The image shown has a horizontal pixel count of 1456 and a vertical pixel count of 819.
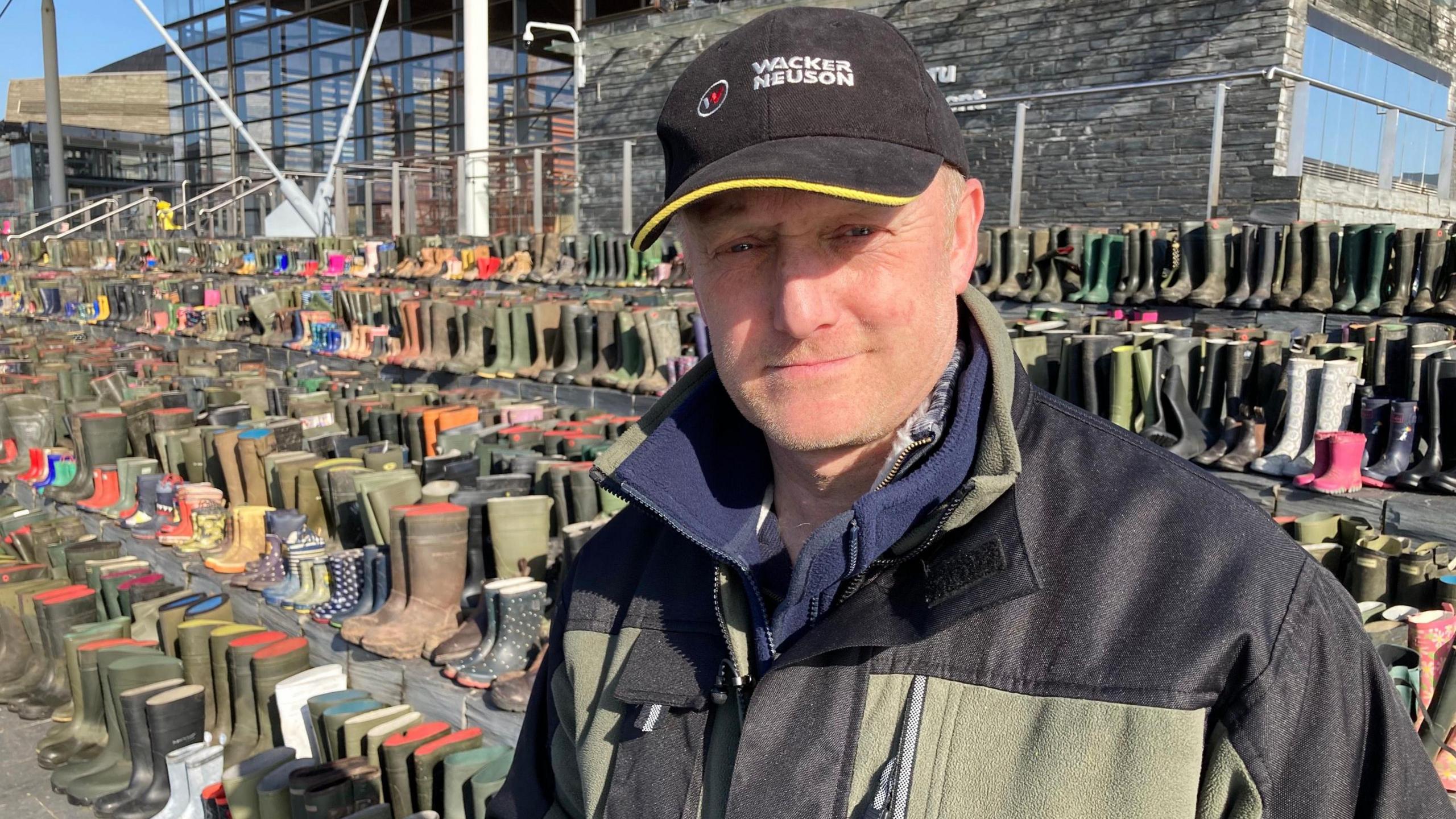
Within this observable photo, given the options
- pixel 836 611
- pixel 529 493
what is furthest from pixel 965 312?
pixel 529 493

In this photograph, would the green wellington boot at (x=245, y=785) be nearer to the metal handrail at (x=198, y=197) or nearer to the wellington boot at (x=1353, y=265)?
the wellington boot at (x=1353, y=265)

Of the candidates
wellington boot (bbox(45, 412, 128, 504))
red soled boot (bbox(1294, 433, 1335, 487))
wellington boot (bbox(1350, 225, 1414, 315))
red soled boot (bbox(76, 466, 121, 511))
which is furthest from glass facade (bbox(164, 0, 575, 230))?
red soled boot (bbox(1294, 433, 1335, 487))

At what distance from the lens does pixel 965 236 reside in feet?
3.96

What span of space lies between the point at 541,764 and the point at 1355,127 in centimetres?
1024

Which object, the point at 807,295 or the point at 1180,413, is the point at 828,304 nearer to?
the point at 807,295

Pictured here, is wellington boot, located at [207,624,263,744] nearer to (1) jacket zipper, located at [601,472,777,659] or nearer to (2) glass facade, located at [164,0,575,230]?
(1) jacket zipper, located at [601,472,777,659]

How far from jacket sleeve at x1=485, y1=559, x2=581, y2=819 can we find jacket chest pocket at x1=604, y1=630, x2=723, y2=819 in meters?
0.21

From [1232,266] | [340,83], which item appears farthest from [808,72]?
[340,83]

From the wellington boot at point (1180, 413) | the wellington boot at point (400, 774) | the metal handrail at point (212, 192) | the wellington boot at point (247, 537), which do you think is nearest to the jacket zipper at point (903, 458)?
the wellington boot at point (400, 774)

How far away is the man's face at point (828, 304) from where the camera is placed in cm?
110

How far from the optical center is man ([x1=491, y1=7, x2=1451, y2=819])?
90 cm

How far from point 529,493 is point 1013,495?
3707 mm

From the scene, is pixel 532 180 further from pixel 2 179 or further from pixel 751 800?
pixel 2 179

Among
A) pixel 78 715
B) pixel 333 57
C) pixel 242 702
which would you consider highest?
pixel 333 57
